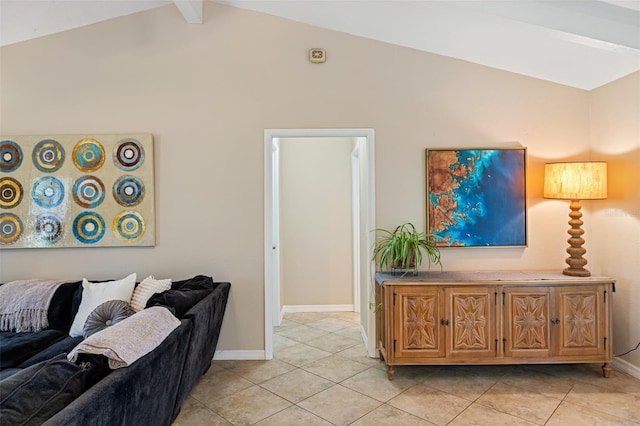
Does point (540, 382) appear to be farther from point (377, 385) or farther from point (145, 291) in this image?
point (145, 291)

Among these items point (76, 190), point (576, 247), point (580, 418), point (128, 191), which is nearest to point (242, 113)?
point (128, 191)

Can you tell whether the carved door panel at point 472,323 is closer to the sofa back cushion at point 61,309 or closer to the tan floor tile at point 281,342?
the tan floor tile at point 281,342

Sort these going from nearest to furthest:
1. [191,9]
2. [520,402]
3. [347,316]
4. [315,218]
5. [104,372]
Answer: [104,372], [520,402], [191,9], [347,316], [315,218]

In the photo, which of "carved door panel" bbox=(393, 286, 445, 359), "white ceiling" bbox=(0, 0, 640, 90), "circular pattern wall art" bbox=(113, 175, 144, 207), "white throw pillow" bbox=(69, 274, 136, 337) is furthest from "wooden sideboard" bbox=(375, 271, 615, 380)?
"circular pattern wall art" bbox=(113, 175, 144, 207)

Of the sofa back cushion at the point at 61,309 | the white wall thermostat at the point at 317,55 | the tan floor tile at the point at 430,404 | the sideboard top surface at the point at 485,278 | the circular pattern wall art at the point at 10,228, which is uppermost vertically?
the white wall thermostat at the point at 317,55

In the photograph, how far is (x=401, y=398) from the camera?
2604 mm

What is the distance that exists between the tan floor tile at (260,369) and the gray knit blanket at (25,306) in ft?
4.87

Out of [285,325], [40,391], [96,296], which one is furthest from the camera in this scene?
[285,325]

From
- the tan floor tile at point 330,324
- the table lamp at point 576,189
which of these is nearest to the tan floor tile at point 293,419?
the tan floor tile at point 330,324

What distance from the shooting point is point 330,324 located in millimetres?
4340

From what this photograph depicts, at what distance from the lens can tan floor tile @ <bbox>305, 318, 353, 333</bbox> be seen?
419cm

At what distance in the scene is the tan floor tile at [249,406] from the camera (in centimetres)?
238

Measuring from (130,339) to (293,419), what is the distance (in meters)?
1.21

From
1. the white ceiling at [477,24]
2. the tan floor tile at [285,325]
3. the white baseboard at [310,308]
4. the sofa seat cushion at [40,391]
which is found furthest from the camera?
the white baseboard at [310,308]
